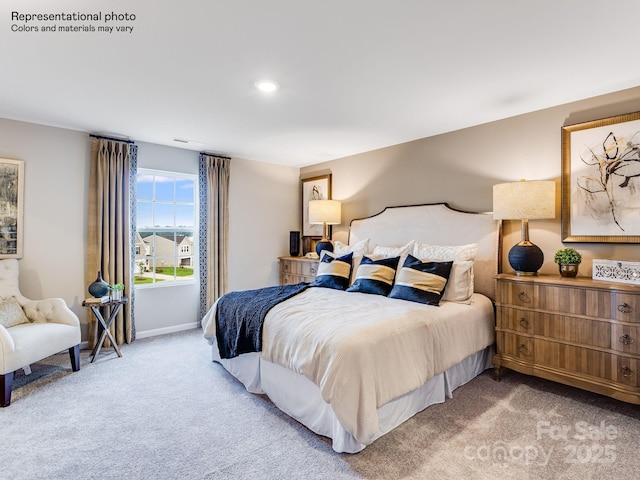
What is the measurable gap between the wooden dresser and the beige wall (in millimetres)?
949

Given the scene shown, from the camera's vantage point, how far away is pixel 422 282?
2984 mm

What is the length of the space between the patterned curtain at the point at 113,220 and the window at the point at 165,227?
26 centimetres

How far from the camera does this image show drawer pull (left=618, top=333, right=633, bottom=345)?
90.6 inches

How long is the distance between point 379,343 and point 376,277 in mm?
1300

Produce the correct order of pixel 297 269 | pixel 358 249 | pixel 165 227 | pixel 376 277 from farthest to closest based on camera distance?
1. pixel 297 269
2. pixel 165 227
3. pixel 358 249
4. pixel 376 277

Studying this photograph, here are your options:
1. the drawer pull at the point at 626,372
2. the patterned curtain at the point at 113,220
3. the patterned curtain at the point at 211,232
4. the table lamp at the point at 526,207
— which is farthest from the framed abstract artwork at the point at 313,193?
the drawer pull at the point at 626,372

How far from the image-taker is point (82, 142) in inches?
152

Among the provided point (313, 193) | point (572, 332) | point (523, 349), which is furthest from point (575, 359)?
point (313, 193)

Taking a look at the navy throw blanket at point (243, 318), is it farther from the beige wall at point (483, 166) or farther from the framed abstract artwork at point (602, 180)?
the framed abstract artwork at point (602, 180)

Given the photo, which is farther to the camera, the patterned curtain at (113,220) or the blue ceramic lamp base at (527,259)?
the patterned curtain at (113,220)

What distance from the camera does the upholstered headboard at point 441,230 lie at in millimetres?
3379

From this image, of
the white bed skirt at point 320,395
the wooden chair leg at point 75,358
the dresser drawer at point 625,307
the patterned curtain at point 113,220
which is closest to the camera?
the white bed skirt at point 320,395

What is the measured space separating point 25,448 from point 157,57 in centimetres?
259

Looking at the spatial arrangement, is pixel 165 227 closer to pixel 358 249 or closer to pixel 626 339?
pixel 358 249
